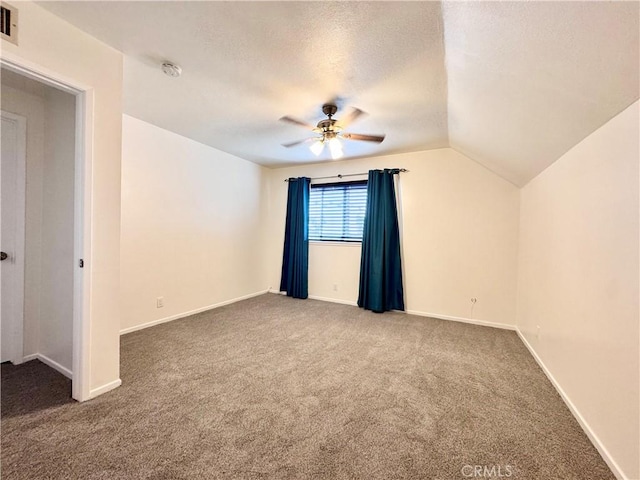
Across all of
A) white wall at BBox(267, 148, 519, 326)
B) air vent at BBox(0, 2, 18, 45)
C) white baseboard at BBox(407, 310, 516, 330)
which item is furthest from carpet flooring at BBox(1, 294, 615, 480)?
air vent at BBox(0, 2, 18, 45)

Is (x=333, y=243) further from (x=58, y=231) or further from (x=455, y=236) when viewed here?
(x=58, y=231)

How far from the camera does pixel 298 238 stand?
466cm

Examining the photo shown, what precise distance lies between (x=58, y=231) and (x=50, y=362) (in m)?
1.12

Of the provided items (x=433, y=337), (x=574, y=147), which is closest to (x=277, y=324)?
(x=433, y=337)

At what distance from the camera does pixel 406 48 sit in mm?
1681

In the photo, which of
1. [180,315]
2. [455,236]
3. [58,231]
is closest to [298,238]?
[180,315]

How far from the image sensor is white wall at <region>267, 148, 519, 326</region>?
11.3 feet

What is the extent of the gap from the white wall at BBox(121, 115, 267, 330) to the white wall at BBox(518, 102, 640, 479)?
3.88m

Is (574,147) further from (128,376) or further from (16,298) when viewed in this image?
(16,298)

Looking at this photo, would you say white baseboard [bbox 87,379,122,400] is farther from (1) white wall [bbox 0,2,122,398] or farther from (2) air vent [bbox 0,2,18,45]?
(2) air vent [bbox 0,2,18,45]

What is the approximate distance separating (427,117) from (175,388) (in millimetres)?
3204

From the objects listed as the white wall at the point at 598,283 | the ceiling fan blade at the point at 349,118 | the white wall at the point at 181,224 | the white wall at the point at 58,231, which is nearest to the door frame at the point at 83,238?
the white wall at the point at 58,231

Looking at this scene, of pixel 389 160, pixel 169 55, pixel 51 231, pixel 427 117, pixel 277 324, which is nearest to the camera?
pixel 169 55

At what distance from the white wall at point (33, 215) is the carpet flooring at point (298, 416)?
13.2 inches
